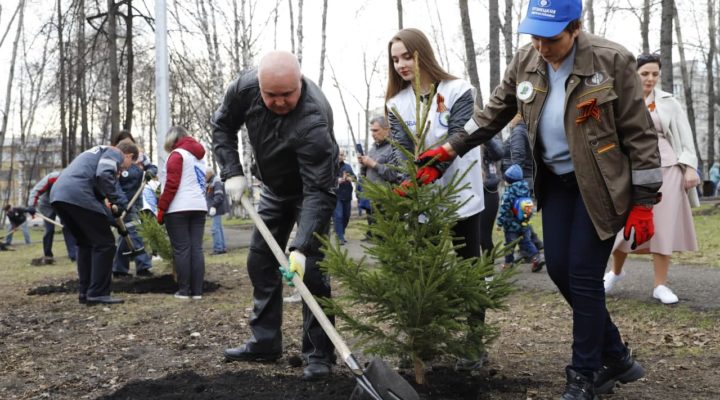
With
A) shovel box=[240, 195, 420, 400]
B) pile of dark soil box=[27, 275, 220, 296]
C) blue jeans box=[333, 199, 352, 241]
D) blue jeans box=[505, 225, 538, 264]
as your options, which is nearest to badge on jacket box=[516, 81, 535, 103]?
shovel box=[240, 195, 420, 400]

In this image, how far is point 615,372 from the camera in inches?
131

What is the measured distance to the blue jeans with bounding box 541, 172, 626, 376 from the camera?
304 centimetres

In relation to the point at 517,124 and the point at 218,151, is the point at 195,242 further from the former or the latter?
the point at 517,124

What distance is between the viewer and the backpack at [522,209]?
777 centimetres

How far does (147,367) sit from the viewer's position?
14.3 feet

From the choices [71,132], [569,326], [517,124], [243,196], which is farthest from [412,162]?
[71,132]

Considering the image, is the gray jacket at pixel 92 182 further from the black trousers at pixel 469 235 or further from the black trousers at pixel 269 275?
the black trousers at pixel 469 235

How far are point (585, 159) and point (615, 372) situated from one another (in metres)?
1.14

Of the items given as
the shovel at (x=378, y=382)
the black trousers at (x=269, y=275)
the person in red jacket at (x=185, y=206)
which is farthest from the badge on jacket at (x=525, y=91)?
the person in red jacket at (x=185, y=206)

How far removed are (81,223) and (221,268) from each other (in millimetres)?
3408

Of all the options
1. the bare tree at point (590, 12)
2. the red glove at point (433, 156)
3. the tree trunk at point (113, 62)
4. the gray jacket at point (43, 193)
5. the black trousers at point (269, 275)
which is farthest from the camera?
the bare tree at point (590, 12)

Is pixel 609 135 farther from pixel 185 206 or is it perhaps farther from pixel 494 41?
pixel 494 41

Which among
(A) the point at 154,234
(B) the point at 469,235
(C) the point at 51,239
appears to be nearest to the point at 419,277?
(B) the point at 469,235

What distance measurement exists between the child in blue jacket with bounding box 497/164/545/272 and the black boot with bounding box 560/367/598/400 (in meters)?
4.64
